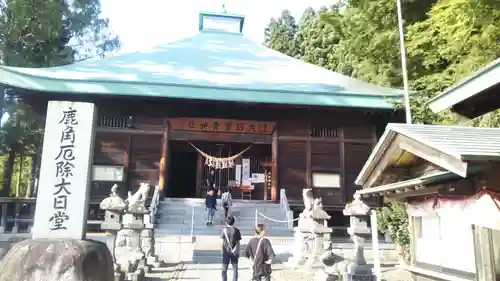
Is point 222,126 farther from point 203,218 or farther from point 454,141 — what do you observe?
point 454,141

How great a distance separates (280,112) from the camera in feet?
57.8

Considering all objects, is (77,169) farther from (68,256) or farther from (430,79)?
(430,79)

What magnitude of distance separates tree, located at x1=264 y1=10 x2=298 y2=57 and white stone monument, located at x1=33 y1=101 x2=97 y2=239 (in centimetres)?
3235

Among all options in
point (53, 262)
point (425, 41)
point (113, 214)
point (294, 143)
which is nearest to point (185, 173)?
point (294, 143)

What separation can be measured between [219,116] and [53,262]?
13099 mm

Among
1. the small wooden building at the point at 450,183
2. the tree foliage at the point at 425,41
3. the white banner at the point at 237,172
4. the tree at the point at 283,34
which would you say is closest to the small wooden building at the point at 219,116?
the white banner at the point at 237,172

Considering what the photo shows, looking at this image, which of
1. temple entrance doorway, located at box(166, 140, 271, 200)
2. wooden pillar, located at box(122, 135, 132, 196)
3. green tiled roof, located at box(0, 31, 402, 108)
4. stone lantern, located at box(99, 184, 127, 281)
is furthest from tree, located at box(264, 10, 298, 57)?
stone lantern, located at box(99, 184, 127, 281)

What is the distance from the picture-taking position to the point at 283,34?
127 ft

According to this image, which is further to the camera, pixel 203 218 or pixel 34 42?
pixel 34 42

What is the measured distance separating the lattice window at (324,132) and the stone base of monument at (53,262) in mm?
13360

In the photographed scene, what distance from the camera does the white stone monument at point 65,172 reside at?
5.48 m

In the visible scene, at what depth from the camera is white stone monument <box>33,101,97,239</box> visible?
5.48m

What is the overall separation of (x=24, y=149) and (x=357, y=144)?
55.2 feet

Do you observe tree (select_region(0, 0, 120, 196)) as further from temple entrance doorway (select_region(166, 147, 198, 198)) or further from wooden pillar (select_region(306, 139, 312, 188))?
wooden pillar (select_region(306, 139, 312, 188))
